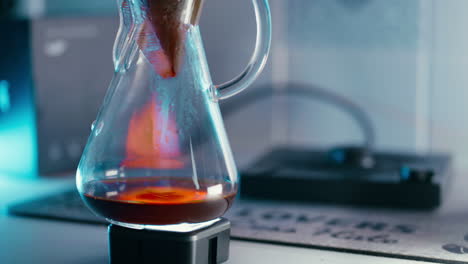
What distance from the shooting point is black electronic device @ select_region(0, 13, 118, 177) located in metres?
0.95

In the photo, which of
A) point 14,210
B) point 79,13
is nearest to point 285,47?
point 79,13

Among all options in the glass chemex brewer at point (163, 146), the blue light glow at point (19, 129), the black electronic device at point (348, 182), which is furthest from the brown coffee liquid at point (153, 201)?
the blue light glow at point (19, 129)

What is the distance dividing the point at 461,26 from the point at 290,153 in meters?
0.36

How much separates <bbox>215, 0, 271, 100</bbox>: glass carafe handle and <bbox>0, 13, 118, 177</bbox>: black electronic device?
0.49 metres

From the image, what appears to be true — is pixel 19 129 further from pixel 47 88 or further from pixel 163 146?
pixel 163 146

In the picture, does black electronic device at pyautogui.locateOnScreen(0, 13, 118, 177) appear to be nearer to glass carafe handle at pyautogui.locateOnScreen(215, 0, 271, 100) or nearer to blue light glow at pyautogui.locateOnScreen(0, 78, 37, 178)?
blue light glow at pyautogui.locateOnScreen(0, 78, 37, 178)

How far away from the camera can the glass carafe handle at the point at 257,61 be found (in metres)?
0.54

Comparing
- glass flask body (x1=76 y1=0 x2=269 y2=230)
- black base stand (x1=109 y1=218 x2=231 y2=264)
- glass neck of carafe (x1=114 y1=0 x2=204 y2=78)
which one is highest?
glass neck of carafe (x1=114 y1=0 x2=204 y2=78)

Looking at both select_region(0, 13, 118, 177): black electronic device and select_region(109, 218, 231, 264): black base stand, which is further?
→ select_region(0, 13, 118, 177): black electronic device

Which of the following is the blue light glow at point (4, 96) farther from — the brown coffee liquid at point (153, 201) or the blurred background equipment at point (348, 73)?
the brown coffee liquid at point (153, 201)

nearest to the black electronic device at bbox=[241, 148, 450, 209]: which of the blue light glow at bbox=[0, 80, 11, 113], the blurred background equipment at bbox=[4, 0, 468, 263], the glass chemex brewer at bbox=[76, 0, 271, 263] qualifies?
the blurred background equipment at bbox=[4, 0, 468, 263]

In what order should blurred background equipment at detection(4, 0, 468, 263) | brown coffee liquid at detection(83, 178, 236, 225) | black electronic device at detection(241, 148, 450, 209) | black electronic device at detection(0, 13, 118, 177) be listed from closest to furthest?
brown coffee liquid at detection(83, 178, 236, 225), black electronic device at detection(241, 148, 450, 209), black electronic device at detection(0, 13, 118, 177), blurred background equipment at detection(4, 0, 468, 263)

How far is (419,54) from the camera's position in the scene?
A: 1095mm

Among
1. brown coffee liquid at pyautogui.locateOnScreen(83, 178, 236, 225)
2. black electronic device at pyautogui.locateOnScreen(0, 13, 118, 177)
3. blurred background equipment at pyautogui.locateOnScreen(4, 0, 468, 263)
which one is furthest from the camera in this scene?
blurred background equipment at pyautogui.locateOnScreen(4, 0, 468, 263)
